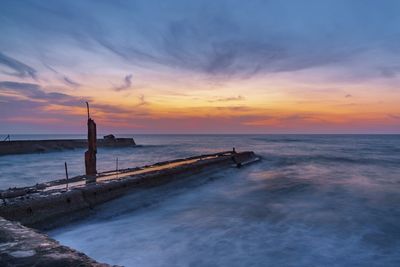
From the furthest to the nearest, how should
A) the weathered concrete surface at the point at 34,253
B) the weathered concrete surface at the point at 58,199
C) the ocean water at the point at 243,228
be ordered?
the weathered concrete surface at the point at 58,199 < the ocean water at the point at 243,228 < the weathered concrete surface at the point at 34,253

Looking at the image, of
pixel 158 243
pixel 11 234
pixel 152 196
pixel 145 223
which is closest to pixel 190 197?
pixel 152 196

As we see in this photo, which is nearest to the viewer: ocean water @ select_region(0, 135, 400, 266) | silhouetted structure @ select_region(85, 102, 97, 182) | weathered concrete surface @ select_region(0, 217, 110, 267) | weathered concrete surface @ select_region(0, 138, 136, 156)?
weathered concrete surface @ select_region(0, 217, 110, 267)

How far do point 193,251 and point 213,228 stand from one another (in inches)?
77.7

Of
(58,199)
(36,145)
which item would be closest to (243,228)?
(58,199)

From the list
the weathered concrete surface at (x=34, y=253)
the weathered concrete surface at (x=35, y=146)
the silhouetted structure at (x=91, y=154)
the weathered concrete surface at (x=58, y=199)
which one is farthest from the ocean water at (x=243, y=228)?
the weathered concrete surface at (x=35, y=146)

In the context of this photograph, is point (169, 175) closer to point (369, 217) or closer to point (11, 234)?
point (369, 217)

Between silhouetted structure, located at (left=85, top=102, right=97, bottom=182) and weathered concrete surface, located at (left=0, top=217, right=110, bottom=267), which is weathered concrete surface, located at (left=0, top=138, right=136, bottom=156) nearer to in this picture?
silhouetted structure, located at (left=85, top=102, right=97, bottom=182)

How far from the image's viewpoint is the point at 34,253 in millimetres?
4020

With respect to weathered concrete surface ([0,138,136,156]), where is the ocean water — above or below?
below

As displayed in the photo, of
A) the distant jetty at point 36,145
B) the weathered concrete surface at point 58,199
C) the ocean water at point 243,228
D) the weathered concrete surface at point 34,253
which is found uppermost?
the distant jetty at point 36,145

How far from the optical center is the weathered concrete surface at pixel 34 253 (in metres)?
3.72

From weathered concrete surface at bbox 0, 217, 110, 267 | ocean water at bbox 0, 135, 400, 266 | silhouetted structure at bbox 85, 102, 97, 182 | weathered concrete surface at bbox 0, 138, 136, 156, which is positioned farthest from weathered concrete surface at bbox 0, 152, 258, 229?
weathered concrete surface at bbox 0, 138, 136, 156

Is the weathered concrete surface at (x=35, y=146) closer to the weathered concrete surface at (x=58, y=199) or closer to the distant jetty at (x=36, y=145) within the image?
the distant jetty at (x=36, y=145)

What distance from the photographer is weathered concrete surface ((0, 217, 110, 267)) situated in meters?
3.72
